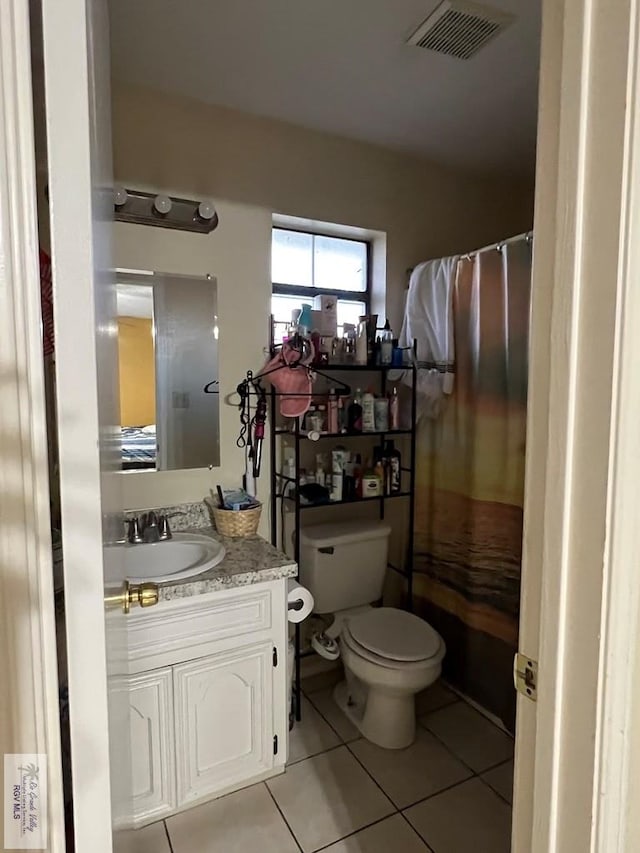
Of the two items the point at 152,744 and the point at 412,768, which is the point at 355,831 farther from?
the point at 152,744

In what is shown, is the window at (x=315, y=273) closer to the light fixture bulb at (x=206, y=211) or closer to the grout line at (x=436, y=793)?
the light fixture bulb at (x=206, y=211)

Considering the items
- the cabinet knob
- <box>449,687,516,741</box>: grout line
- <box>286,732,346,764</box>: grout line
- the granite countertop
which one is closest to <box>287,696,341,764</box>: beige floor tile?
<box>286,732,346,764</box>: grout line

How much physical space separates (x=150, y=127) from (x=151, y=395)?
1.00 meters

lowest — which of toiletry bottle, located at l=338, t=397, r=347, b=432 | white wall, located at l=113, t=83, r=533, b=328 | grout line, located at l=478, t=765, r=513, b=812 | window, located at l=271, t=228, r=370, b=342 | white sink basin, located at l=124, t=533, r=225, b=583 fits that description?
grout line, located at l=478, t=765, r=513, b=812

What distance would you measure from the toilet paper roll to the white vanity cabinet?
0.07 m

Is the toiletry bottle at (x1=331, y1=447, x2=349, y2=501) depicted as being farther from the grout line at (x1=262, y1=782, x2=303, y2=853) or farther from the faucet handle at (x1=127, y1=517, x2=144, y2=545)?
the grout line at (x1=262, y1=782, x2=303, y2=853)

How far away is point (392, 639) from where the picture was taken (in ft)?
6.45

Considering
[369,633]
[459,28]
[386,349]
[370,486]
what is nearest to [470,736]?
[369,633]

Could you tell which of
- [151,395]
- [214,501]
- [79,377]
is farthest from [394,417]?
[79,377]

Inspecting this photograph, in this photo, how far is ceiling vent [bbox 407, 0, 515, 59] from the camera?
57.8 inches

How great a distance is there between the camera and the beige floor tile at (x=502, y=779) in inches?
68.8

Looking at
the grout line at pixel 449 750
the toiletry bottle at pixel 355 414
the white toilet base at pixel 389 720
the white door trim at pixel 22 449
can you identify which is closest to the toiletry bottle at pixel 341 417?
the toiletry bottle at pixel 355 414

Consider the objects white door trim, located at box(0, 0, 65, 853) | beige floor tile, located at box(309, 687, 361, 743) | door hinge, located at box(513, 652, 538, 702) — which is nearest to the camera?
white door trim, located at box(0, 0, 65, 853)

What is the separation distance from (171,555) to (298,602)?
1.65 ft
